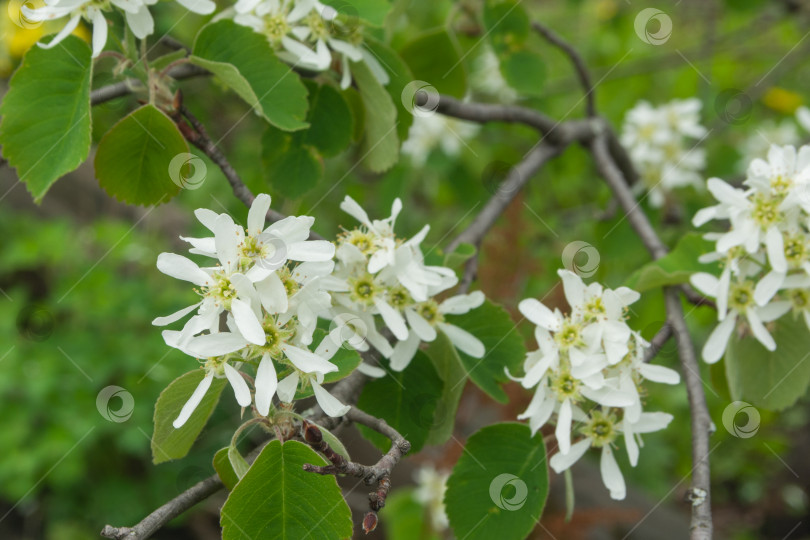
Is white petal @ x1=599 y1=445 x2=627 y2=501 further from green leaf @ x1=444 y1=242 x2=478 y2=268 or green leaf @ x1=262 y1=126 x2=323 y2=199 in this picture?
green leaf @ x1=262 y1=126 x2=323 y2=199

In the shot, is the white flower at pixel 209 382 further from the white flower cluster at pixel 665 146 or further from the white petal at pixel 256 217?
the white flower cluster at pixel 665 146

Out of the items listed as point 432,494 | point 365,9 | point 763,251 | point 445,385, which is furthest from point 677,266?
point 432,494

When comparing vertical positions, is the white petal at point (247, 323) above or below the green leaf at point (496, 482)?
above

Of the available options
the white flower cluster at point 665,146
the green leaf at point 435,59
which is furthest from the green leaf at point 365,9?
the white flower cluster at point 665,146

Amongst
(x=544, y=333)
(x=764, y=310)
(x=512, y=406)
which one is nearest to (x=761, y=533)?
(x=512, y=406)

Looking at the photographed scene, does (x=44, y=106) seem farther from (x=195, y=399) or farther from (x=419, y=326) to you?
(x=419, y=326)
